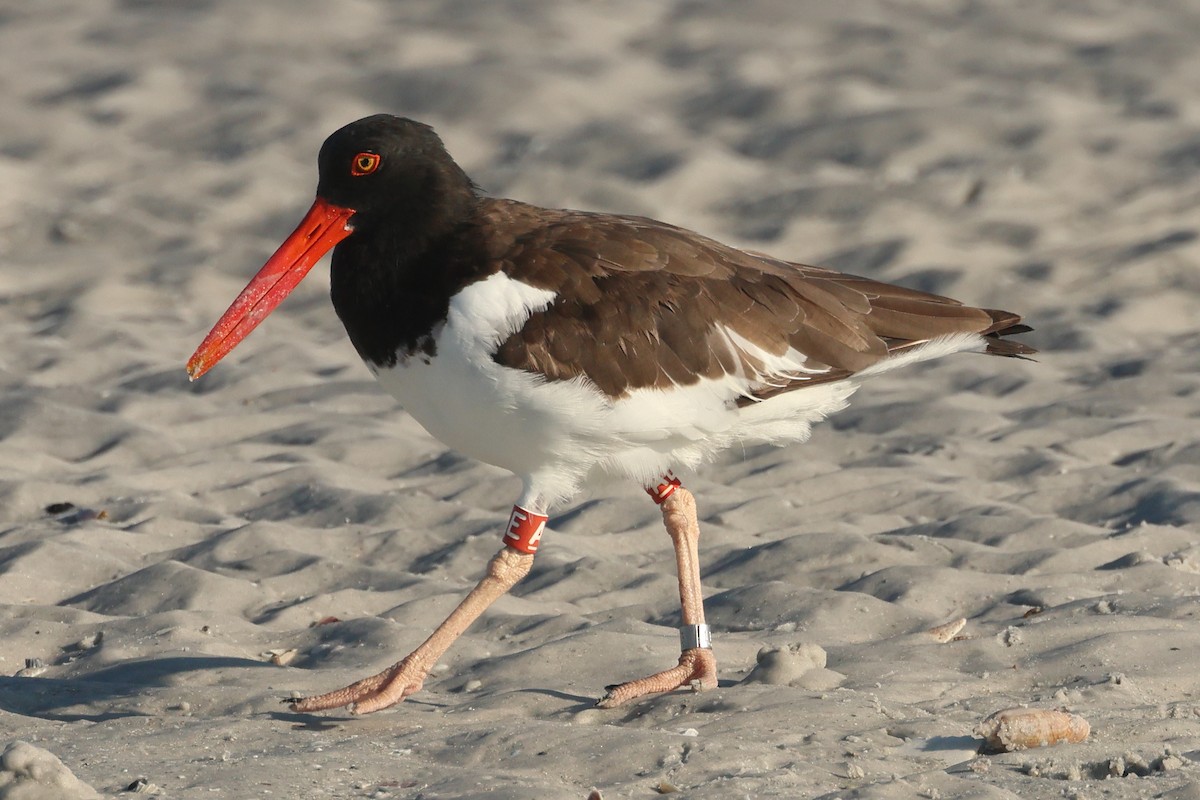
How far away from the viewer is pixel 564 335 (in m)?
4.65

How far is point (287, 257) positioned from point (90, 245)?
5.72 metres

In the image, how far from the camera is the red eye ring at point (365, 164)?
196 inches

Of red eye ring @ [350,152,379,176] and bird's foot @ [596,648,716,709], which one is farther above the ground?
red eye ring @ [350,152,379,176]

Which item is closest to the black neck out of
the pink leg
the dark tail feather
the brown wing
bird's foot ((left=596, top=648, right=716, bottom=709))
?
the brown wing

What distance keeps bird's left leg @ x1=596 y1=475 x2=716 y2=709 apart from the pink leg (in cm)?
51

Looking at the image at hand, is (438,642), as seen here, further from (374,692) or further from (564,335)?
(564,335)

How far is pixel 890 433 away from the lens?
7.71m

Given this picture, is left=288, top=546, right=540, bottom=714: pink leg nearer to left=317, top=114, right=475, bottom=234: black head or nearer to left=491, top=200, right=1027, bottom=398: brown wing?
left=491, top=200, right=1027, bottom=398: brown wing

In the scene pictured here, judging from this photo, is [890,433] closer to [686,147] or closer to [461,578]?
[461,578]

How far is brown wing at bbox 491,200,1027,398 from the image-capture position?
468cm

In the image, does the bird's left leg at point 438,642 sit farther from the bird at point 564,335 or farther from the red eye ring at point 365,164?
the red eye ring at point 365,164

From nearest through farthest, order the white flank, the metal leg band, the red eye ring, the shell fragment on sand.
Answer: the shell fragment on sand → the white flank → the metal leg band → the red eye ring

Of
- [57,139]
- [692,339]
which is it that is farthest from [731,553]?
[57,139]

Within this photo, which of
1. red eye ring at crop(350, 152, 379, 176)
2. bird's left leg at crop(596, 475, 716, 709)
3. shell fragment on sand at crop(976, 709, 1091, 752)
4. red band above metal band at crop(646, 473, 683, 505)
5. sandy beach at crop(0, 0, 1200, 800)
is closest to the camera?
shell fragment on sand at crop(976, 709, 1091, 752)
